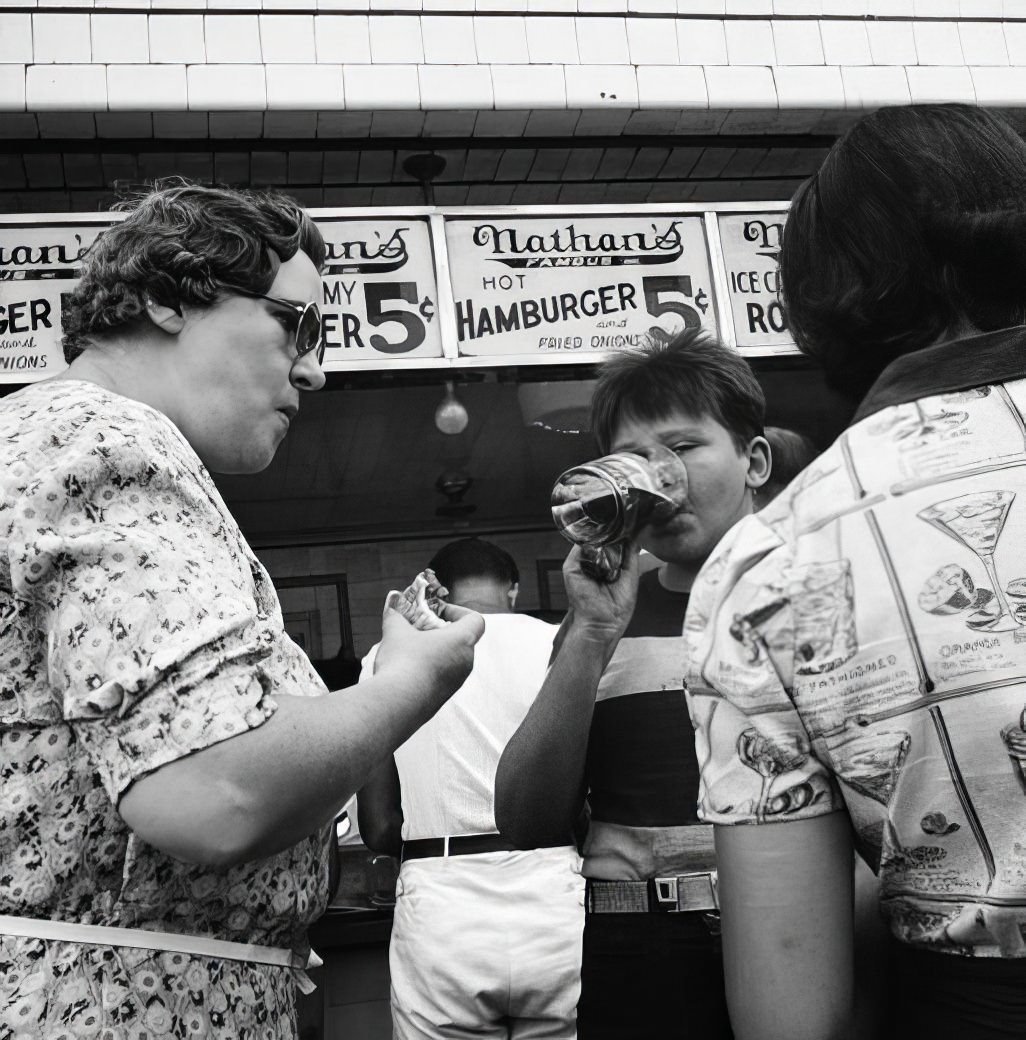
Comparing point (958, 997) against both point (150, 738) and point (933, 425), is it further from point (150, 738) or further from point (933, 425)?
point (150, 738)

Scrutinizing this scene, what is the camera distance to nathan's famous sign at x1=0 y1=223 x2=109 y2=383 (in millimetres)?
4305

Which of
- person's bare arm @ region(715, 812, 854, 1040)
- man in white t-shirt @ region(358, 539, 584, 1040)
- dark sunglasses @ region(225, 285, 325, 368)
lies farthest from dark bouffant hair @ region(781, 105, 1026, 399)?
man in white t-shirt @ region(358, 539, 584, 1040)

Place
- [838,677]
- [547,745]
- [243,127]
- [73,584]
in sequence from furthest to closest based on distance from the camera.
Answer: [243,127] < [547,745] < [73,584] < [838,677]

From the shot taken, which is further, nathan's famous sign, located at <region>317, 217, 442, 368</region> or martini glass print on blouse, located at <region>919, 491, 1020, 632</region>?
nathan's famous sign, located at <region>317, 217, 442, 368</region>

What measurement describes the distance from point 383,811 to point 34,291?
8.69 ft

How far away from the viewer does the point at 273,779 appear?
106 cm

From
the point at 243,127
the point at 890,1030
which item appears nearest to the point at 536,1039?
the point at 890,1030

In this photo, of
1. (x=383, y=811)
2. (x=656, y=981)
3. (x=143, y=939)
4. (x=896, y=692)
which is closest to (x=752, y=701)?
(x=896, y=692)

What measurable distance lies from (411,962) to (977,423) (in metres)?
2.47

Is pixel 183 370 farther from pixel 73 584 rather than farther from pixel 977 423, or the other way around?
pixel 977 423

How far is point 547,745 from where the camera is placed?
1732mm

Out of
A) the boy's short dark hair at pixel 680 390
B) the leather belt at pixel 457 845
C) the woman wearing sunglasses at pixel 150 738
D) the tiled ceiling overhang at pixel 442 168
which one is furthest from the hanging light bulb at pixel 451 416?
the woman wearing sunglasses at pixel 150 738

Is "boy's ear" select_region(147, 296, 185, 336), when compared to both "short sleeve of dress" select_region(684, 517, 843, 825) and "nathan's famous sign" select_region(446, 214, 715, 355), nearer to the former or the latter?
"short sleeve of dress" select_region(684, 517, 843, 825)

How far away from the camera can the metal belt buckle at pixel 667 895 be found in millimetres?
1676
